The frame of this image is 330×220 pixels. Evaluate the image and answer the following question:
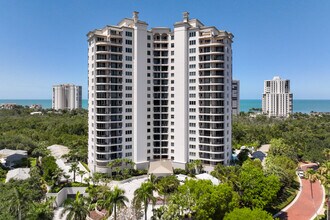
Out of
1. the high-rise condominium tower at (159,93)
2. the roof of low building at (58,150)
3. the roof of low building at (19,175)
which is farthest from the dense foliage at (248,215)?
the roof of low building at (58,150)

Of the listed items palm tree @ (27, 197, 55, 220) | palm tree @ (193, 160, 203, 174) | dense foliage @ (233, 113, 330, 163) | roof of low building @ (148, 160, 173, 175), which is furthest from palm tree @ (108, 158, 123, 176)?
dense foliage @ (233, 113, 330, 163)

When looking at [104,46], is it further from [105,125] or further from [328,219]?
[328,219]

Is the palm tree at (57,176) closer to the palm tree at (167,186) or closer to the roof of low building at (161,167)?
the roof of low building at (161,167)

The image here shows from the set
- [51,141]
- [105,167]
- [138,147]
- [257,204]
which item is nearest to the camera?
[257,204]

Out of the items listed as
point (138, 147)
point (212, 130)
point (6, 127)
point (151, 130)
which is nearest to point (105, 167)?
point (138, 147)

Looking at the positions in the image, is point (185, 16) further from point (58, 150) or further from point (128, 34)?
point (58, 150)

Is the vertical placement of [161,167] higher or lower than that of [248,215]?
lower

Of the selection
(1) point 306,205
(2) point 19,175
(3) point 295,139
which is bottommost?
(1) point 306,205

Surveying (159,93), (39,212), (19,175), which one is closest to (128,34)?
(159,93)
